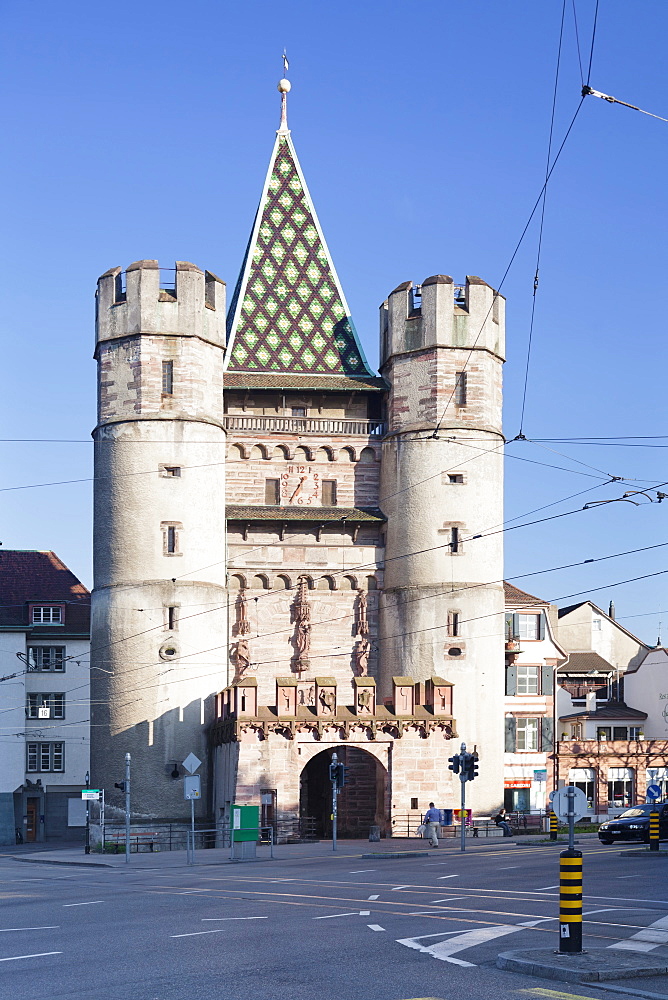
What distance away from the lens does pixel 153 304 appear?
56625mm

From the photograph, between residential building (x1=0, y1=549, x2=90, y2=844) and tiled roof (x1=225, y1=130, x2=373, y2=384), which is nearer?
tiled roof (x1=225, y1=130, x2=373, y2=384)

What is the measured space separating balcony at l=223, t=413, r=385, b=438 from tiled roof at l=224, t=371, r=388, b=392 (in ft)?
4.00

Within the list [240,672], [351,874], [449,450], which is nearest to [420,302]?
[449,450]

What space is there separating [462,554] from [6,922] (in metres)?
36.5

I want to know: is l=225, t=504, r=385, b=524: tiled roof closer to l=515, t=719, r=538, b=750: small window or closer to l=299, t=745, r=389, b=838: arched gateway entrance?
l=299, t=745, r=389, b=838: arched gateway entrance

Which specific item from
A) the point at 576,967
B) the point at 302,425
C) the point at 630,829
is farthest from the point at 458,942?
the point at 302,425

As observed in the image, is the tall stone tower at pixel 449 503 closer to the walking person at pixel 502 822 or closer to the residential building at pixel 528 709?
the walking person at pixel 502 822

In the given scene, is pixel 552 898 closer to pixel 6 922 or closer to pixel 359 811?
pixel 6 922

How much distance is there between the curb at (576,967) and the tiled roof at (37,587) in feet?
191

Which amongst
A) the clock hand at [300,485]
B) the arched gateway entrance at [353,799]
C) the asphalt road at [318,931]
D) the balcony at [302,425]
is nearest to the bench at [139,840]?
the arched gateway entrance at [353,799]

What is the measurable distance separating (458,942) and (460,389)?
137ft

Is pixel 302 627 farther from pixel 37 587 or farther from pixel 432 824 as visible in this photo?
pixel 37 587

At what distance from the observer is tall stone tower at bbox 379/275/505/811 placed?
55531 mm

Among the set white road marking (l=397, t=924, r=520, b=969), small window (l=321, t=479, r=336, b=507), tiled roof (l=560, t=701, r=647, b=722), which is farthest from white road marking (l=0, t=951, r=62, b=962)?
tiled roof (l=560, t=701, r=647, b=722)
